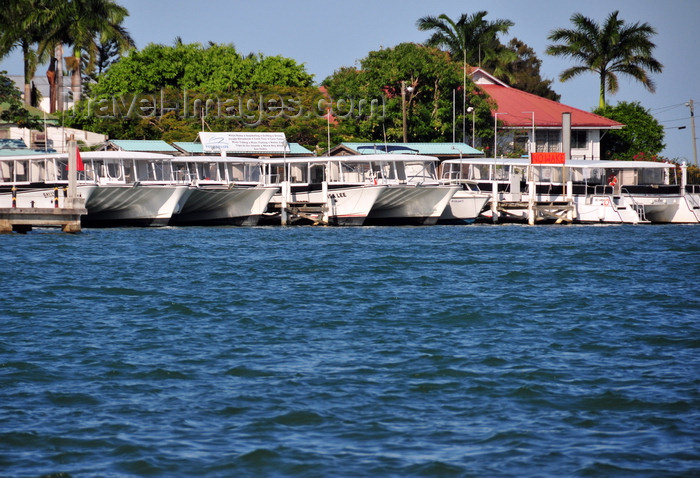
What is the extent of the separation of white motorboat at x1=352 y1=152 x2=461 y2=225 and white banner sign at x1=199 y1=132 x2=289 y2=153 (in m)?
7.99

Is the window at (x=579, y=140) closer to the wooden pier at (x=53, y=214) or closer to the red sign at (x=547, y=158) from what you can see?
the red sign at (x=547, y=158)

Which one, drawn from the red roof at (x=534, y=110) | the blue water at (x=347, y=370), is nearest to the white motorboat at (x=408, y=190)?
the blue water at (x=347, y=370)

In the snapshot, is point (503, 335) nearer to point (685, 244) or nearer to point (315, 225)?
point (685, 244)

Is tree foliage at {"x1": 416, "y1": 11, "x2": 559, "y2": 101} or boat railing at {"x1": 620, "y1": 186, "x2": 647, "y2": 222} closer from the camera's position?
boat railing at {"x1": 620, "y1": 186, "x2": 647, "y2": 222}

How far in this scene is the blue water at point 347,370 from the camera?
963cm

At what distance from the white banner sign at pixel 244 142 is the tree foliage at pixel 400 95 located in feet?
32.9

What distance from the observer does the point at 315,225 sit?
44.0 m

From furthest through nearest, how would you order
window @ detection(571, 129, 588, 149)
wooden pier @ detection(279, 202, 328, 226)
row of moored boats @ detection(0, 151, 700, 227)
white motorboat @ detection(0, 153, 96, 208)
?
1. window @ detection(571, 129, 588, 149)
2. wooden pier @ detection(279, 202, 328, 226)
3. row of moored boats @ detection(0, 151, 700, 227)
4. white motorboat @ detection(0, 153, 96, 208)

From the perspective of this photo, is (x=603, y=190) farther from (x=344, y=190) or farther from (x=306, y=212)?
(x=306, y=212)

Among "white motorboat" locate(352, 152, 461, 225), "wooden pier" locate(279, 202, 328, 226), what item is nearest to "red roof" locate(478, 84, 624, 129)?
"white motorboat" locate(352, 152, 461, 225)

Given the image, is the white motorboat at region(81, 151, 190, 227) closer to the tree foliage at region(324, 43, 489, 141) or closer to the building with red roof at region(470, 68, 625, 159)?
the tree foliage at region(324, 43, 489, 141)

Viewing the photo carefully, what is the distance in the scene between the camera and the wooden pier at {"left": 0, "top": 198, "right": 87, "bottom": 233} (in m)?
32.8

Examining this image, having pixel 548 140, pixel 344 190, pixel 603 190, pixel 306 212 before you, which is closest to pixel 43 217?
pixel 306 212

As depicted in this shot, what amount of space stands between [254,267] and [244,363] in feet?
43.5
